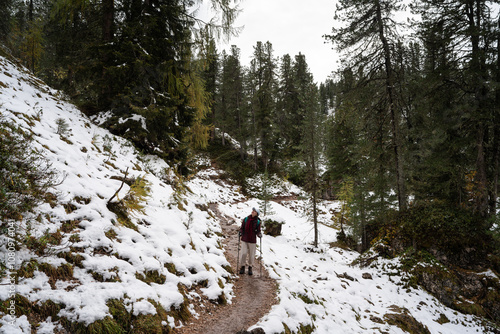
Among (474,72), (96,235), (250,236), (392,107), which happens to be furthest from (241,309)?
(474,72)

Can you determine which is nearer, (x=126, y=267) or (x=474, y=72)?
(x=126, y=267)

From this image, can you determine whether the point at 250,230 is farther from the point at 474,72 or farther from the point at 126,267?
the point at 474,72

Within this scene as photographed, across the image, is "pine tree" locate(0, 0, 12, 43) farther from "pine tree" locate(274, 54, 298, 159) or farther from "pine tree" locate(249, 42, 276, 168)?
"pine tree" locate(274, 54, 298, 159)

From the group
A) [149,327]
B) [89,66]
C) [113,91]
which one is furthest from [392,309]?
[89,66]

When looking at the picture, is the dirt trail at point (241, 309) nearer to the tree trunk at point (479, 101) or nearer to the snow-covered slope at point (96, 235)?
the snow-covered slope at point (96, 235)

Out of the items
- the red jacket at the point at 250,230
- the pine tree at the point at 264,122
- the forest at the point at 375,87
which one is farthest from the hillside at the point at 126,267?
the pine tree at the point at 264,122

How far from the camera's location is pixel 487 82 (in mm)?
9773

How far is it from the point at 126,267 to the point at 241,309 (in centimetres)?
288

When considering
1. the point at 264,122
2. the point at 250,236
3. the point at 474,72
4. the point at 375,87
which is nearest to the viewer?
the point at 250,236

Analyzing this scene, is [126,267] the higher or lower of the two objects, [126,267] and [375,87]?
the lower

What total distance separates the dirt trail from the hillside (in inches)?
7.7

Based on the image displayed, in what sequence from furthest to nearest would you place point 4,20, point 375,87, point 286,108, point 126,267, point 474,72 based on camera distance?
point 286,108 → point 4,20 → point 375,87 → point 474,72 → point 126,267

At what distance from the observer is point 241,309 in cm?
521

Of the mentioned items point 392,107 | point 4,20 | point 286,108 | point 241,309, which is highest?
point 286,108
